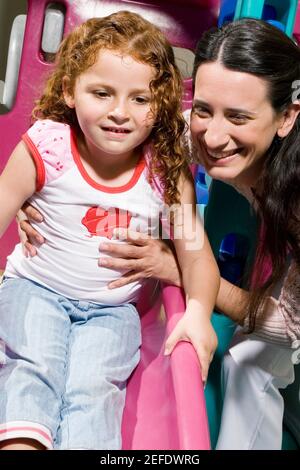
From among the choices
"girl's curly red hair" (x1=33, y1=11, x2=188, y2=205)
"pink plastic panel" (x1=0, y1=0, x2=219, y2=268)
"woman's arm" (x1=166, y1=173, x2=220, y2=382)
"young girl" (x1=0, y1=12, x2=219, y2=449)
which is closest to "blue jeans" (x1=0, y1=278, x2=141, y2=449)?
"young girl" (x1=0, y1=12, x2=219, y2=449)

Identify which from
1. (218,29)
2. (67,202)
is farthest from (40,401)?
(218,29)

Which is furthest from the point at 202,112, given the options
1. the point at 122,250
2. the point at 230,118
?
the point at 122,250

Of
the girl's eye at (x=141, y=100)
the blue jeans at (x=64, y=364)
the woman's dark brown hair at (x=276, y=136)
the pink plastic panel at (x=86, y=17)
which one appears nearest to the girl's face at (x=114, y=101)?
the girl's eye at (x=141, y=100)

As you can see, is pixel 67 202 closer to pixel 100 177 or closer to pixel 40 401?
pixel 100 177

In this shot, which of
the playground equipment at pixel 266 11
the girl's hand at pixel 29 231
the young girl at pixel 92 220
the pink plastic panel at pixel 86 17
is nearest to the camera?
the young girl at pixel 92 220

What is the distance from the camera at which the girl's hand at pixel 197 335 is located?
2.93ft

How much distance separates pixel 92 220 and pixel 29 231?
10cm

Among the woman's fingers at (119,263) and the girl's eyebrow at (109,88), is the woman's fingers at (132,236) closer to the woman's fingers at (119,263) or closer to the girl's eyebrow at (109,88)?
the woman's fingers at (119,263)

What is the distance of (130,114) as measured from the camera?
898mm

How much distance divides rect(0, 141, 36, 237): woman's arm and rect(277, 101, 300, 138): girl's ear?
384mm

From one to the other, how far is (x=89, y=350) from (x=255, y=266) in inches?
13.4

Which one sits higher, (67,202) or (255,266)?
(67,202)

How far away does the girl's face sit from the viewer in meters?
0.89
